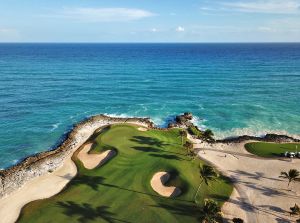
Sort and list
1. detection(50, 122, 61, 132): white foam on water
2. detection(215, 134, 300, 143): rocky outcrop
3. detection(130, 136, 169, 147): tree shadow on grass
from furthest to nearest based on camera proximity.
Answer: detection(50, 122, 61, 132): white foam on water < detection(215, 134, 300, 143): rocky outcrop < detection(130, 136, 169, 147): tree shadow on grass

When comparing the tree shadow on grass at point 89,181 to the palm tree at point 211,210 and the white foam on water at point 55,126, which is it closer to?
the palm tree at point 211,210

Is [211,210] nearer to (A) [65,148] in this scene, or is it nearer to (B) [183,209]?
(B) [183,209]

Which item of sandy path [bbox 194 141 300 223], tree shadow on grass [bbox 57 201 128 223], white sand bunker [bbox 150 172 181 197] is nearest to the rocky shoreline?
sandy path [bbox 194 141 300 223]

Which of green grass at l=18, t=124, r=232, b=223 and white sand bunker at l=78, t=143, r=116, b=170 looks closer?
green grass at l=18, t=124, r=232, b=223

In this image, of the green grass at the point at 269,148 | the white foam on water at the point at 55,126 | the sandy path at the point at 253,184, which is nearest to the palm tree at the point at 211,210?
the sandy path at the point at 253,184

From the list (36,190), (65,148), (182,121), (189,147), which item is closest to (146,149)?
(189,147)

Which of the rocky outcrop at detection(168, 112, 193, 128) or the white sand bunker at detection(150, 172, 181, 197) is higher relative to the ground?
the rocky outcrop at detection(168, 112, 193, 128)

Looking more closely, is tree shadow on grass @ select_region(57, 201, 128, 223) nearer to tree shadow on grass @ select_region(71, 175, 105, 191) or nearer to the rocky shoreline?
tree shadow on grass @ select_region(71, 175, 105, 191)
